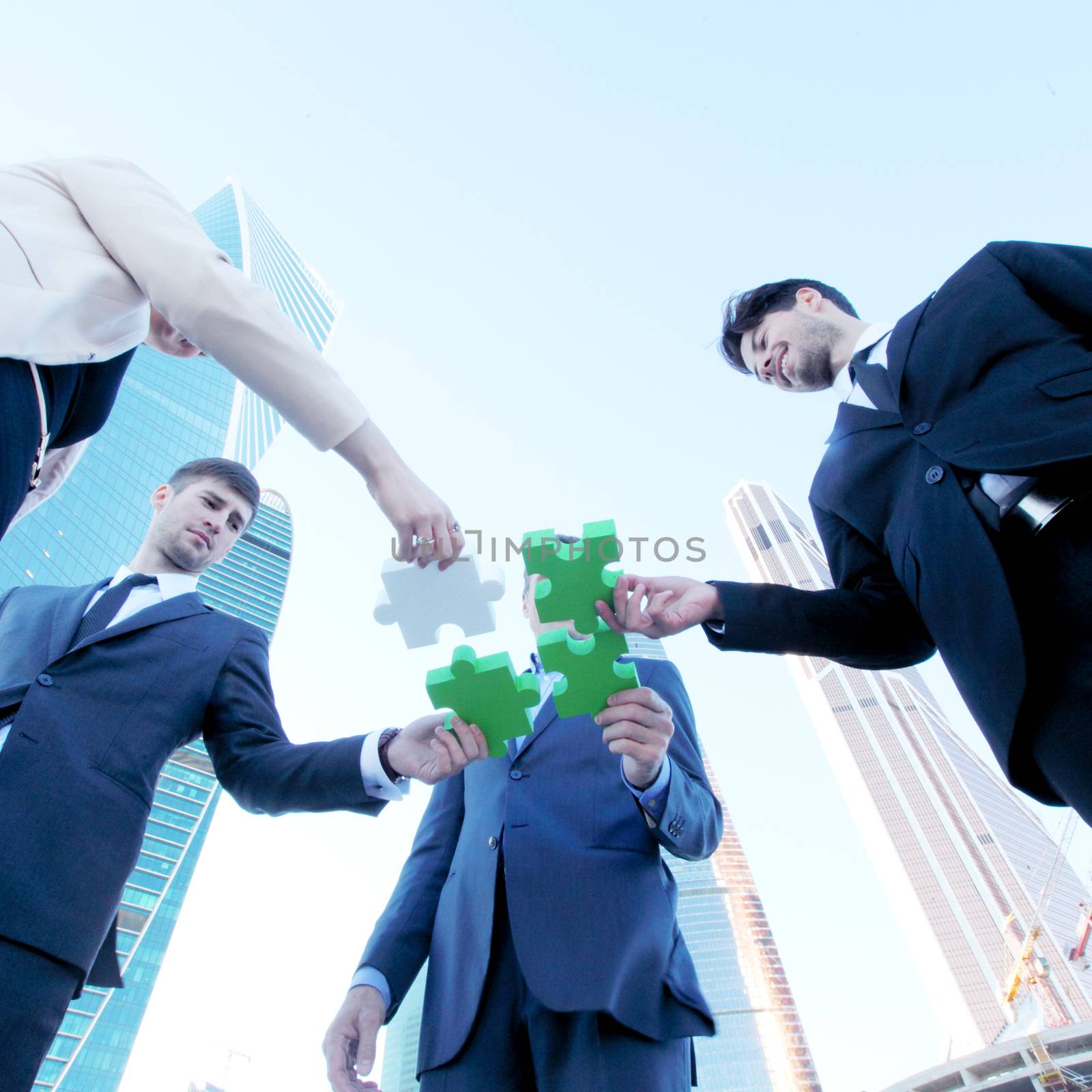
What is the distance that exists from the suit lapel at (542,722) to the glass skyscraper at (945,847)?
3460 inches

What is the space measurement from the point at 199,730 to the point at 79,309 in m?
1.24

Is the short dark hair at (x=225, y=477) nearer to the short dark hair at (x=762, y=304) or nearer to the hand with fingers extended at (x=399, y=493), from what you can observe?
the hand with fingers extended at (x=399, y=493)

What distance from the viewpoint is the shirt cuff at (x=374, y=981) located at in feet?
7.68

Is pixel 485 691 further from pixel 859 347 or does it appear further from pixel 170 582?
pixel 859 347

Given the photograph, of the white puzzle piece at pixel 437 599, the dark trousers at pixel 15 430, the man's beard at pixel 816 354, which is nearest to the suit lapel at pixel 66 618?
the dark trousers at pixel 15 430

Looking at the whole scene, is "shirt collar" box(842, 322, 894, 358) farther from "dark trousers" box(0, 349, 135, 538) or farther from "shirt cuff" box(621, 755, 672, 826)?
"dark trousers" box(0, 349, 135, 538)

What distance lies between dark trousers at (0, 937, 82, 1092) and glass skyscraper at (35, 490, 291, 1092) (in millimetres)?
63462

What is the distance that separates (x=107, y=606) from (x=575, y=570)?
1457 millimetres

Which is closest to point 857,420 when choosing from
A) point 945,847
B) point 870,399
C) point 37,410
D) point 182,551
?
point 870,399

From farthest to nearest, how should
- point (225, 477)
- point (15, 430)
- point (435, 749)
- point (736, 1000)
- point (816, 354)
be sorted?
point (736, 1000) < point (225, 477) < point (816, 354) < point (435, 749) < point (15, 430)

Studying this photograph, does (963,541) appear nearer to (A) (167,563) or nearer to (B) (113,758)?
(B) (113,758)

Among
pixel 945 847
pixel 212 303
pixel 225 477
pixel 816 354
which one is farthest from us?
pixel 945 847

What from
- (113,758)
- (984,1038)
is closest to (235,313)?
(113,758)

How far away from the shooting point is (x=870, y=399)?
2240mm
